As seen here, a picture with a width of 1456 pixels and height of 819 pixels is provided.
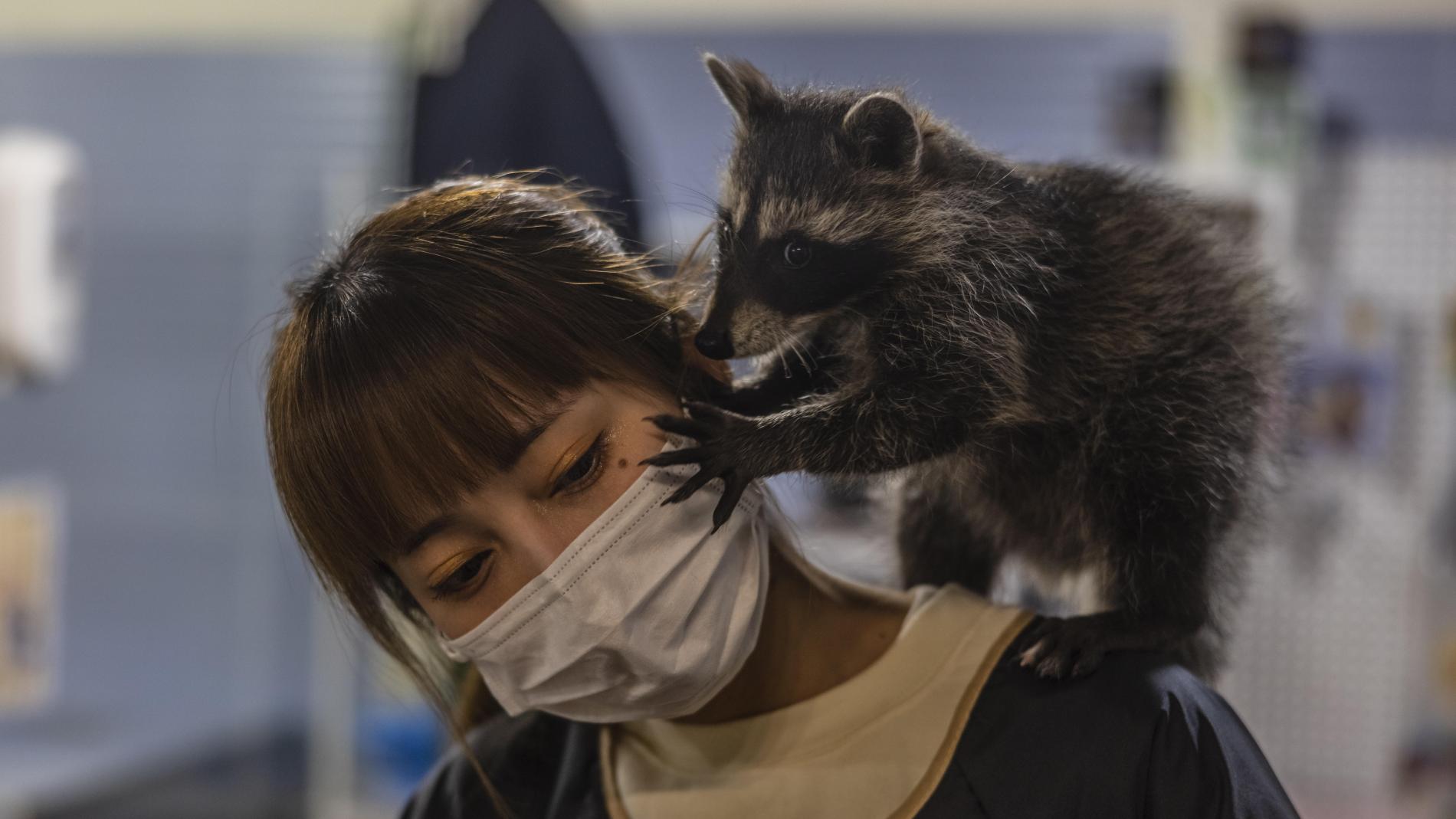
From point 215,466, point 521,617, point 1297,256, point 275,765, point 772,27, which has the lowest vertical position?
point 275,765

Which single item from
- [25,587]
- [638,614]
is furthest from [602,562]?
[25,587]

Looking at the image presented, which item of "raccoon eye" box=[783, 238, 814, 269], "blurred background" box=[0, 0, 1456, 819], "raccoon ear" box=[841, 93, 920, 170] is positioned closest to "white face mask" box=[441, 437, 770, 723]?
"raccoon eye" box=[783, 238, 814, 269]

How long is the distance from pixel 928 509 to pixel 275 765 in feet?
11.0

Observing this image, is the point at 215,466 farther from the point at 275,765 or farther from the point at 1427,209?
the point at 1427,209

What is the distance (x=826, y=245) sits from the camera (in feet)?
4.38

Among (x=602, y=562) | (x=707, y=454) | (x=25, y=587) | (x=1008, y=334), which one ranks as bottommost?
(x=25, y=587)

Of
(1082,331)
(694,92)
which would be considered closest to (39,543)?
(694,92)

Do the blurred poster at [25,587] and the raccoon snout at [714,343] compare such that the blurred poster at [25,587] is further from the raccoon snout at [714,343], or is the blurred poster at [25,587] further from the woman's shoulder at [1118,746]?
the woman's shoulder at [1118,746]

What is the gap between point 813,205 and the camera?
1.35 m

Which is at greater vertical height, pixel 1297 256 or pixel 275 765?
pixel 1297 256

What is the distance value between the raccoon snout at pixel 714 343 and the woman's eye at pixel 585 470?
0.14 metres

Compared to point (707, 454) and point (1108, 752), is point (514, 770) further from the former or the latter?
point (1108, 752)

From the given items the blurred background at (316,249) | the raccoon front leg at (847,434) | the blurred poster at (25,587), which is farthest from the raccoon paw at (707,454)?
the blurred poster at (25,587)

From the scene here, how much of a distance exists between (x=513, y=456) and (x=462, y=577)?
0.14 meters
